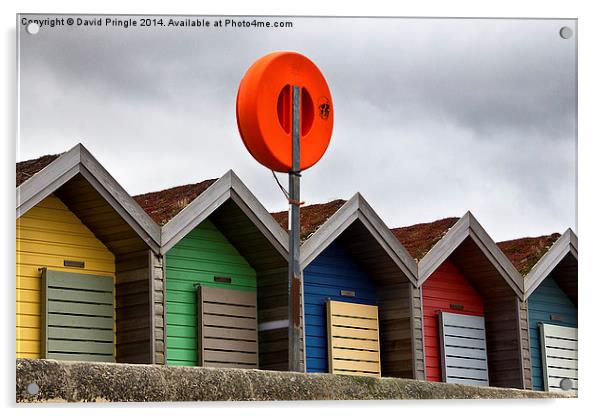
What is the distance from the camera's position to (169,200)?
11219 millimetres

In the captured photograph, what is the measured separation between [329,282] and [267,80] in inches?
116

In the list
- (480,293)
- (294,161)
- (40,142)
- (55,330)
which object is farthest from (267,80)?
(480,293)

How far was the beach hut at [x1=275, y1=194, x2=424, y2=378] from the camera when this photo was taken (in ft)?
39.9

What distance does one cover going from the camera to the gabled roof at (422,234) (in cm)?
1203

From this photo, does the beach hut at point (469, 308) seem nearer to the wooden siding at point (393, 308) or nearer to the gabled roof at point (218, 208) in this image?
the wooden siding at point (393, 308)

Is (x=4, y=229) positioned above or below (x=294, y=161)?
below

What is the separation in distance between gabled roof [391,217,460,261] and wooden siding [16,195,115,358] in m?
2.69

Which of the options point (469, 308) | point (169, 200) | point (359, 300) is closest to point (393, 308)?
point (359, 300)

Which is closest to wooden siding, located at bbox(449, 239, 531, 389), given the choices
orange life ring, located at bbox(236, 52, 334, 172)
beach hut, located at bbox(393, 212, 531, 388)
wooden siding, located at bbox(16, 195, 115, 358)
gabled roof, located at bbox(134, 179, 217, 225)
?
beach hut, located at bbox(393, 212, 531, 388)

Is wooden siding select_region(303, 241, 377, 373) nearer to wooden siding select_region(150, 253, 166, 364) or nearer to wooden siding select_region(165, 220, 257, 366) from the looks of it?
wooden siding select_region(165, 220, 257, 366)

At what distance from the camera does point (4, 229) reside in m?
9.34

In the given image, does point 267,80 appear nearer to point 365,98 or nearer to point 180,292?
point 365,98

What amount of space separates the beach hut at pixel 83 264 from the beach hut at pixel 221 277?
0.22 meters

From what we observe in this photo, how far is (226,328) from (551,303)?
301 centimetres
